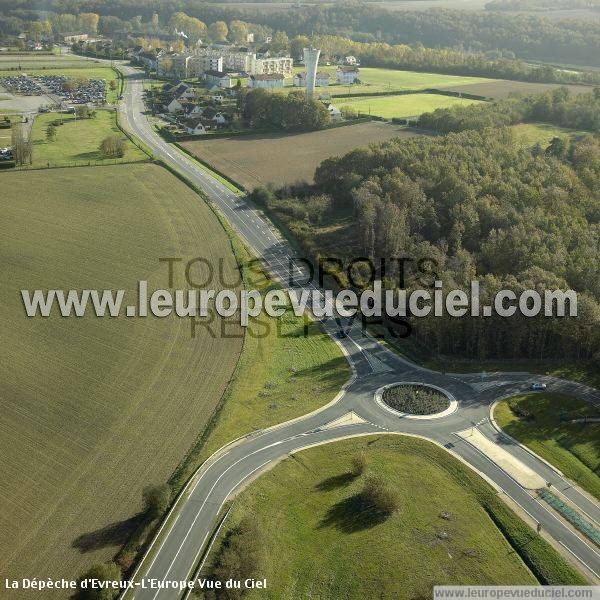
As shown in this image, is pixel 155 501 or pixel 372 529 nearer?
pixel 155 501

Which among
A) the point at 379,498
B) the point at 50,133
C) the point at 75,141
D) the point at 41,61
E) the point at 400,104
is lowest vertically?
the point at 379,498

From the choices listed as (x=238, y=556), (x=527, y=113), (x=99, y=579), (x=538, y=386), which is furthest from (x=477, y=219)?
(x=527, y=113)

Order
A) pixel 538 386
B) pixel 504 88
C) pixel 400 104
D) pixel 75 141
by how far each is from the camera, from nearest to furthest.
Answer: pixel 538 386 → pixel 75 141 → pixel 400 104 → pixel 504 88

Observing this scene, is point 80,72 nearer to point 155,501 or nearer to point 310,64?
point 310,64

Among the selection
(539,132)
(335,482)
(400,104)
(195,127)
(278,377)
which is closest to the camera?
(335,482)

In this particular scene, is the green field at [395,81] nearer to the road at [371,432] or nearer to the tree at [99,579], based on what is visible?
the road at [371,432]

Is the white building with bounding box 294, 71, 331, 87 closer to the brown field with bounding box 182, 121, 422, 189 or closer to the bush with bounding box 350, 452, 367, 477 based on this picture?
the brown field with bounding box 182, 121, 422, 189

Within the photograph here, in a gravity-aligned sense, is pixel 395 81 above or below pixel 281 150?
above
